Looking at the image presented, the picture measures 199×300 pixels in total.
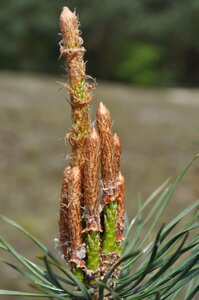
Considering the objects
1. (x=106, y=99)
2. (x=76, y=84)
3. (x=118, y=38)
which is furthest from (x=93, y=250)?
(x=118, y=38)

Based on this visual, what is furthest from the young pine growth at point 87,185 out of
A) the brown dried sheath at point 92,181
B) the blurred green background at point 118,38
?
the blurred green background at point 118,38

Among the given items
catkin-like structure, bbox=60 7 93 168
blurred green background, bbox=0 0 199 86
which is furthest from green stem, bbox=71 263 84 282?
blurred green background, bbox=0 0 199 86

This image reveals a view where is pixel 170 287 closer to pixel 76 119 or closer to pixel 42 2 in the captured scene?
pixel 76 119

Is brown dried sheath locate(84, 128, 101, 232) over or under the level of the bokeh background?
under

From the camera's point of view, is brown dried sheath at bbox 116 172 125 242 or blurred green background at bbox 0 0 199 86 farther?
blurred green background at bbox 0 0 199 86

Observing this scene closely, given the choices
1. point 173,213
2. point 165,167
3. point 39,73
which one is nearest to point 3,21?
point 39,73

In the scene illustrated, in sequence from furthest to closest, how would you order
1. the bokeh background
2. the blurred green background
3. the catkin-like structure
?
the blurred green background < the bokeh background < the catkin-like structure

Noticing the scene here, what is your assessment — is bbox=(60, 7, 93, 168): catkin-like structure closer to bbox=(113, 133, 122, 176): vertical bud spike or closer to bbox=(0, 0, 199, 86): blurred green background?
bbox=(113, 133, 122, 176): vertical bud spike

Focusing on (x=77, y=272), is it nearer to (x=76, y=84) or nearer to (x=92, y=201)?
(x=92, y=201)

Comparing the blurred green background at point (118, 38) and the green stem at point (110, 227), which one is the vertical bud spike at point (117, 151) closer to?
the green stem at point (110, 227)
